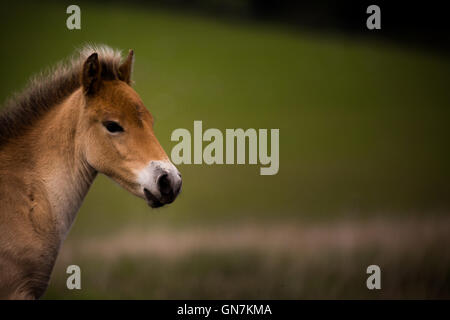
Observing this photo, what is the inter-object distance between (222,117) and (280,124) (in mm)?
997

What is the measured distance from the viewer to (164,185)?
137 inches

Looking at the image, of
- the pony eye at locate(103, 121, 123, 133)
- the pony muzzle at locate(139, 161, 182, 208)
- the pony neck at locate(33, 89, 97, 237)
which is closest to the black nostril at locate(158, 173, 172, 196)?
the pony muzzle at locate(139, 161, 182, 208)

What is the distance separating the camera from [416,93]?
659 centimetres

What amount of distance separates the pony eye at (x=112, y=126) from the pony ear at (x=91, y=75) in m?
0.32

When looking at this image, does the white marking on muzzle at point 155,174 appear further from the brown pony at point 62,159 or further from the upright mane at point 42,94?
the upright mane at point 42,94

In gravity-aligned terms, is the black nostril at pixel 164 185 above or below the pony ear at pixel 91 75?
below

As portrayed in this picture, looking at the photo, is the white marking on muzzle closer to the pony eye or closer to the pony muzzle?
the pony muzzle

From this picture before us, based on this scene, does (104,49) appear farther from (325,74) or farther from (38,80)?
(325,74)

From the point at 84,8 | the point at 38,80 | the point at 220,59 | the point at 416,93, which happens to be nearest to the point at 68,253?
the point at 38,80

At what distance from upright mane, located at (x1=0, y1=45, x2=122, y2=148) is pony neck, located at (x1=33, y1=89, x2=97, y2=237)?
16 cm

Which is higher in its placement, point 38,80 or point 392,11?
point 392,11

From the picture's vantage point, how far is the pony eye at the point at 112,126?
3.65m

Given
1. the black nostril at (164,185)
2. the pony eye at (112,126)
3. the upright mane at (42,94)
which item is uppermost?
the upright mane at (42,94)

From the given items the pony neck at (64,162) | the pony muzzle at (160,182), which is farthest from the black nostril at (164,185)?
the pony neck at (64,162)
